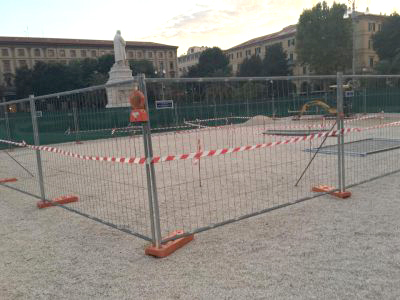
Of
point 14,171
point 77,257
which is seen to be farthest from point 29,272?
point 14,171

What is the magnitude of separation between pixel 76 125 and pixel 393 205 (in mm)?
6979

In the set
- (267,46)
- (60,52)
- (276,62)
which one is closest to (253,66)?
(276,62)

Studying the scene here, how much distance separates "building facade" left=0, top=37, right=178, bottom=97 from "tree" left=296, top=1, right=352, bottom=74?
28012 millimetres

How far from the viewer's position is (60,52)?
88.4 m

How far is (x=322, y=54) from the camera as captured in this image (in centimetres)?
5847

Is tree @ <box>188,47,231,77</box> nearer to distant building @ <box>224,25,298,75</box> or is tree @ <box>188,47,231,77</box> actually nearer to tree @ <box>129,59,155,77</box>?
distant building @ <box>224,25,298,75</box>

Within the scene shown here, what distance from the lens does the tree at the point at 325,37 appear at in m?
57.1

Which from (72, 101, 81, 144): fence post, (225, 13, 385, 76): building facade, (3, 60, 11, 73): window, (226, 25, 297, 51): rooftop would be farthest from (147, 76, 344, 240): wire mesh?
(3, 60, 11, 73): window

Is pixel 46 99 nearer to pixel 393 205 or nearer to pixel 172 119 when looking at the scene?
pixel 172 119

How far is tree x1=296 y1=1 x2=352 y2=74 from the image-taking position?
57.1m

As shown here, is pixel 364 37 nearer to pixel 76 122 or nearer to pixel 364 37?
pixel 364 37

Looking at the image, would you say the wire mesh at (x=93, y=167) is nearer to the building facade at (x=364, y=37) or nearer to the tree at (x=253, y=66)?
the tree at (x=253, y=66)

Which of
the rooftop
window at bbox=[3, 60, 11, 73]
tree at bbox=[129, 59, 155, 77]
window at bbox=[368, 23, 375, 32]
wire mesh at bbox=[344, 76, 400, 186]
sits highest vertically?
the rooftop

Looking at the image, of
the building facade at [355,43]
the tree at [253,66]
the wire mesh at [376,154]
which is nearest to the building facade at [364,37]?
the building facade at [355,43]
